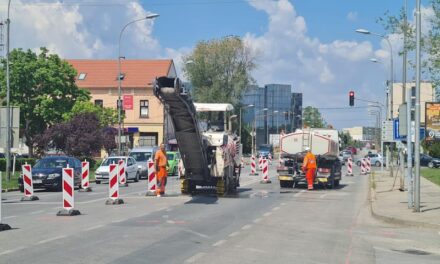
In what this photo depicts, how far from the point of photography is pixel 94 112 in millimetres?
54688

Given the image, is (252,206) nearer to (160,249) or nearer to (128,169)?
(160,249)

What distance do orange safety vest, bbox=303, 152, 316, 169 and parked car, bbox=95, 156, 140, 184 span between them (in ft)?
37.3

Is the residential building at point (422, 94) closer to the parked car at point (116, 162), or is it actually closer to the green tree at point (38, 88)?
the parked car at point (116, 162)

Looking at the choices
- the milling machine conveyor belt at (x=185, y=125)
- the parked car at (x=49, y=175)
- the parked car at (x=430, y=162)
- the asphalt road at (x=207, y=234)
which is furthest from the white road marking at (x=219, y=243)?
the parked car at (x=430, y=162)

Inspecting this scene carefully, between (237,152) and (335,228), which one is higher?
(237,152)

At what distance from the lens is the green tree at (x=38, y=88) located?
5650 centimetres

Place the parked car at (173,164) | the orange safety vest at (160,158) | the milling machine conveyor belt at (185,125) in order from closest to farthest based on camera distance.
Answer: the milling machine conveyor belt at (185,125), the orange safety vest at (160,158), the parked car at (173,164)

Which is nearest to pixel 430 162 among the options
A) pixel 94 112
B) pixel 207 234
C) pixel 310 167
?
pixel 94 112

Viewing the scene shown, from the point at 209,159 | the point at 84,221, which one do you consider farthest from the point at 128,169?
the point at 84,221

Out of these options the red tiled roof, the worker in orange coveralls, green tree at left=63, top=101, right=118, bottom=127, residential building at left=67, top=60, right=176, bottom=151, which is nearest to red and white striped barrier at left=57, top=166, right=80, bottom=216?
the worker in orange coveralls

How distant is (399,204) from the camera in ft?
66.7

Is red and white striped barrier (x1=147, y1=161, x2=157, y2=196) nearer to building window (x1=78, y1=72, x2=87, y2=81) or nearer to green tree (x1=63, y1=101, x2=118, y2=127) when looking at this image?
green tree (x1=63, y1=101, x2=118, y2=127)

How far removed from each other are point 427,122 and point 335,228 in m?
52.1

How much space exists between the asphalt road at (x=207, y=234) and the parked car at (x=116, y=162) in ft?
43.5
